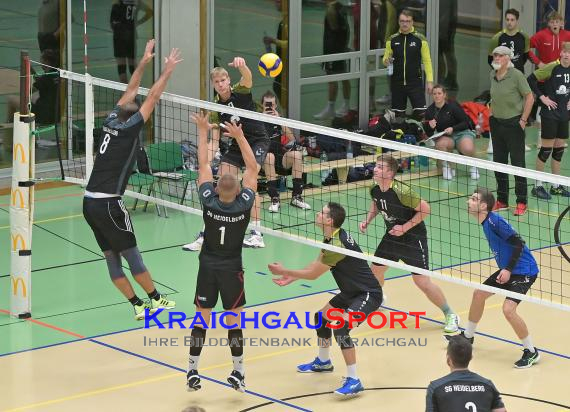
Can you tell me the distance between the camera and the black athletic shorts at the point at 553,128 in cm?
1862

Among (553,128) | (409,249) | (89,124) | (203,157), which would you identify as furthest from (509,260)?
(553,128)

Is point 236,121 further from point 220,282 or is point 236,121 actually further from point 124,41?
point 124,41

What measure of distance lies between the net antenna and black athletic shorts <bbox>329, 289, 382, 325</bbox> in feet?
12.1

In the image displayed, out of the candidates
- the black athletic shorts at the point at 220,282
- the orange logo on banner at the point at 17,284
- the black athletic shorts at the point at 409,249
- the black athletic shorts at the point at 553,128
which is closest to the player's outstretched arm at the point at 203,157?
the black athletic shorts at the point at 220,282

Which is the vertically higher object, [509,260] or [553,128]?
[553,128]

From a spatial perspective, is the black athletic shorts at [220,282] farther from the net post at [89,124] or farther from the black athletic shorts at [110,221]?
the net post at [89,124]

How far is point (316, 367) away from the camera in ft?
38.7

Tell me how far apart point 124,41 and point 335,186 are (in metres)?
4.00

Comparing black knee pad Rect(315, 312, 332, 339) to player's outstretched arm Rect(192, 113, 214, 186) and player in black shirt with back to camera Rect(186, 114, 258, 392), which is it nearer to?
player in black shirt with back to camera Rect(186, 114, 258, 392)

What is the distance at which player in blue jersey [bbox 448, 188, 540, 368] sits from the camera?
38.6ft

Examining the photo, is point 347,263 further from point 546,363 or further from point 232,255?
point 546,363

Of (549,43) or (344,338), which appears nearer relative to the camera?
(344,338)

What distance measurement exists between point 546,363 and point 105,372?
4316 millimetres

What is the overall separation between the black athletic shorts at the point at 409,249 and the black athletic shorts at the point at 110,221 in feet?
8.58
